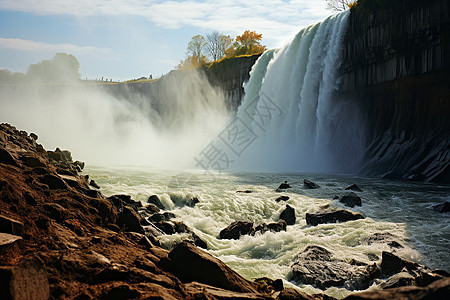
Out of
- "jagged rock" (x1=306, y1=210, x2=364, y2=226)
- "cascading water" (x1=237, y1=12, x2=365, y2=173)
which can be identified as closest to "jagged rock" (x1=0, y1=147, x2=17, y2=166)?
"jagged rock" (x1=306, y1=210, x2=364, y2=226)

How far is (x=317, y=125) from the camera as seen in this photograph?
30156 millimetres

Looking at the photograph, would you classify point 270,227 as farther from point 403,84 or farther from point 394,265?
point 403,84

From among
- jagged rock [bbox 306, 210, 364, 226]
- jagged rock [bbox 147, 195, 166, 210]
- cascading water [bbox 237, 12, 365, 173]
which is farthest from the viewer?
cascading water [bbox 237, 12, 365, 173]

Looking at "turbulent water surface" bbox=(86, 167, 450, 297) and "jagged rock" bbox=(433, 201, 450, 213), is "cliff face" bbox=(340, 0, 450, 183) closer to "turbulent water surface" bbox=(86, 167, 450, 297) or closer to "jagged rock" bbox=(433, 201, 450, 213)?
"turbulent water surface" bbox=(86, 167, 450, 297)

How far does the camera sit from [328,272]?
732cm

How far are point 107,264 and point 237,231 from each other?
5625mm

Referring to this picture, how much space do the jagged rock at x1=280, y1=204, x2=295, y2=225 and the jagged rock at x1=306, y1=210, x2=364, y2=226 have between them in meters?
0.47

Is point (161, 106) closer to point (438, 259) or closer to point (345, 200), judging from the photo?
point (345, 200)

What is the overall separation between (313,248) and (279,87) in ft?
86.1

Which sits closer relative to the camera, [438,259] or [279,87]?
[438,259]

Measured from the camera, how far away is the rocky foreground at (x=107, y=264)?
12.9 feet

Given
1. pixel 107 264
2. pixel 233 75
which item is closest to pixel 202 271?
pixel 107 264

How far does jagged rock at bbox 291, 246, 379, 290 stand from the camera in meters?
6.97

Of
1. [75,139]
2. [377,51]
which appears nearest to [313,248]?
[377,51]
